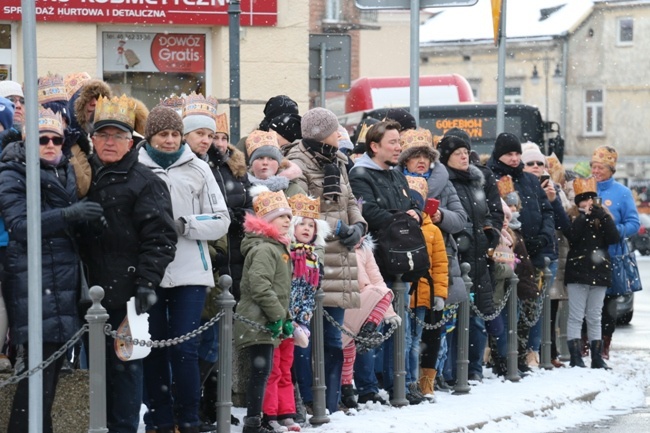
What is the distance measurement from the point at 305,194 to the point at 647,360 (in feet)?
22.0

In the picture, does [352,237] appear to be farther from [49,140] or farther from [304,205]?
[49,140]

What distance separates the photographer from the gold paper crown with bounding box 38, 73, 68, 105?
8.81 meters

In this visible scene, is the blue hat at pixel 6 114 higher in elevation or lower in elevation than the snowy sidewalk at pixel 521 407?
higher

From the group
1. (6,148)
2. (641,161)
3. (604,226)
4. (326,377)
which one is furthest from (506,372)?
(641,161)

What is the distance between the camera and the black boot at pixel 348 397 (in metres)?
10.6

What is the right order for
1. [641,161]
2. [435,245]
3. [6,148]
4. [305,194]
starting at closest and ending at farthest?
[6,148]
[305,194]
[435,245]
[641,161]

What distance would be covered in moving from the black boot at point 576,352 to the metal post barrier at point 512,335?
1.44 meters

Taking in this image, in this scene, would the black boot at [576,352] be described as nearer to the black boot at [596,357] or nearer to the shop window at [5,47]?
the black boot at [596,357]

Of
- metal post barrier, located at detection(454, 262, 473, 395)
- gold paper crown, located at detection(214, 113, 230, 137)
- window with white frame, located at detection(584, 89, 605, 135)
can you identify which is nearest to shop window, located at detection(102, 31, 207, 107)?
metal post barrier, located at detection(454, 262, 473, 395)

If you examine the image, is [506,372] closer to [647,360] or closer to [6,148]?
[647,360]

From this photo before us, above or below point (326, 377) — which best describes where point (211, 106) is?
above

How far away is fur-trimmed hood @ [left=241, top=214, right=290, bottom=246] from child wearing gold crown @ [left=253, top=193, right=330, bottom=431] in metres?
0.27

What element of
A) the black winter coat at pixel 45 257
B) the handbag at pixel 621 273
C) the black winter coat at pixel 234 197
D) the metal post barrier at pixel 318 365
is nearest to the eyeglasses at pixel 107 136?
the black winter coat at pixel 45 257

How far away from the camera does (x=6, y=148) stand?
7.98 m
